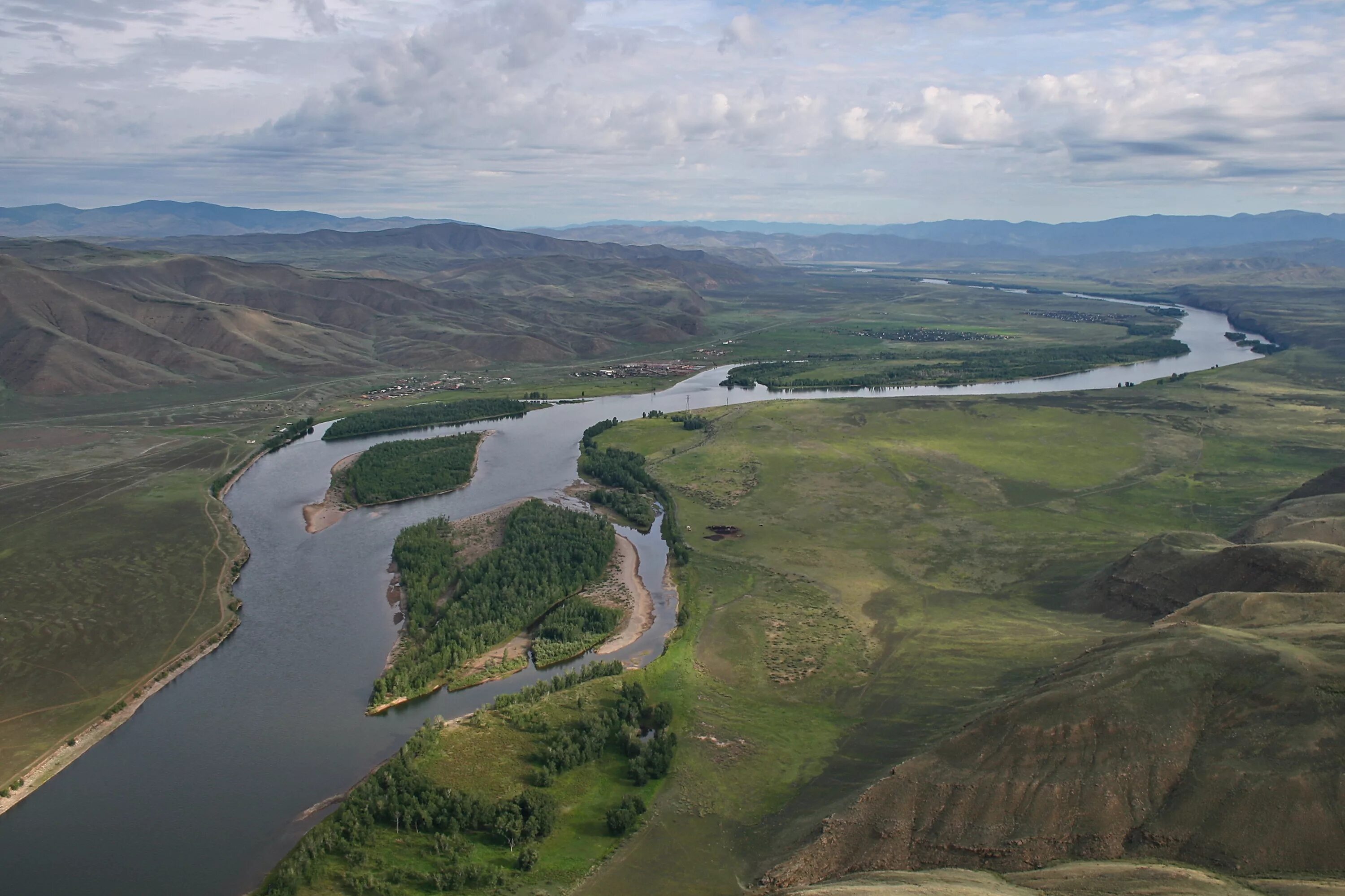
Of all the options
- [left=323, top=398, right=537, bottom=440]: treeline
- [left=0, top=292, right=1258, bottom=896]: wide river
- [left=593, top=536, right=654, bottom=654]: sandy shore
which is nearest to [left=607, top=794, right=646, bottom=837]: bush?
[left=0, top=292, right=1258, bottom=896]: wide river

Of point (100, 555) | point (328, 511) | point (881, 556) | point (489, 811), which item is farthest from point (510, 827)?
point (328, 511)

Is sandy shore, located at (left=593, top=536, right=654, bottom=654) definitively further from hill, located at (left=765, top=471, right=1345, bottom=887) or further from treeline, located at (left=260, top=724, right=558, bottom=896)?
hill, located at (left=765, top=471, right=1345, bottom=887)

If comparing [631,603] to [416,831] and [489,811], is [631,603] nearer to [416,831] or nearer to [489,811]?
[489,811]

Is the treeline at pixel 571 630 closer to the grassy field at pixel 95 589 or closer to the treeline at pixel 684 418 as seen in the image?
the grassy field at pixel 95 589

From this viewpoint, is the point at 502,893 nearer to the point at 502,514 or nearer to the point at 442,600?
the point at 442,600

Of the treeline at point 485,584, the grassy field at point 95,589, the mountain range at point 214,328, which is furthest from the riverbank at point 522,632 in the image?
the mountain range at point 214,328

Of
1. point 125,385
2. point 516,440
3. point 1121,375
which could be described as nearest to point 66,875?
point 516,440
